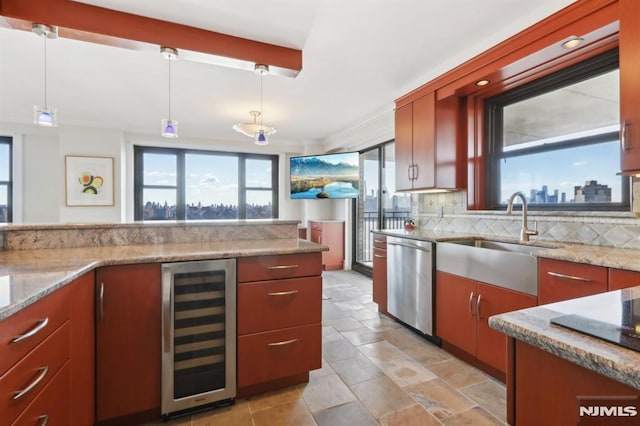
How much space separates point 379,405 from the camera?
1.81 m

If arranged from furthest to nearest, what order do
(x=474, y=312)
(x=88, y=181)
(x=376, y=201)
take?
1. (x=376, y=201)
2. (x=88, y=181)
3. (x=474, y=312)

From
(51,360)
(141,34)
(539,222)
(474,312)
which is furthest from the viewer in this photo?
(539,222)

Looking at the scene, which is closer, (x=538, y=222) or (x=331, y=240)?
(x=538, y=222)

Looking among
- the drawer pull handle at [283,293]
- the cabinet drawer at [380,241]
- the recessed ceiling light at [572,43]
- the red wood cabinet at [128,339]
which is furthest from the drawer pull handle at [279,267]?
the recessed ceiling light at [572,43]

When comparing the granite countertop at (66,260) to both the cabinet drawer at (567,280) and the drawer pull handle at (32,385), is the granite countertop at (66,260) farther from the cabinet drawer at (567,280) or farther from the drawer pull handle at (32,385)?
the cabinet drawer at (567,280)

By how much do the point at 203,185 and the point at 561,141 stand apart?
18.2 ft

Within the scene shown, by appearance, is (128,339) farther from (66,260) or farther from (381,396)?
(381,396)

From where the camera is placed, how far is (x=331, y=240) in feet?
18.5

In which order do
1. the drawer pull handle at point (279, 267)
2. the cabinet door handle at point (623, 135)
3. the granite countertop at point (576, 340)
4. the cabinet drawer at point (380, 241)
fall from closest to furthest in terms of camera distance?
the granite countertop at point (576, 340) → the cabinet door handle at point (623, 135) → the drawer pull handle at point (279, 267) → the cabinet drawer at point (380, 241)

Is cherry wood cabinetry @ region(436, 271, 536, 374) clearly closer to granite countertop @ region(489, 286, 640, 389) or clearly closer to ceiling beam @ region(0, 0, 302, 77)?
granite countertop @ region(489, 286, 640, 389)

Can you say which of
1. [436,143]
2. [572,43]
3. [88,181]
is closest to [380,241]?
[436,143]

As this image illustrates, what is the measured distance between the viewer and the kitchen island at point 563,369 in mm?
500

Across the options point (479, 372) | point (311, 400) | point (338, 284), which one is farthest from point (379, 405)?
point (338, 284)

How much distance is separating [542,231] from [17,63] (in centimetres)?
481
